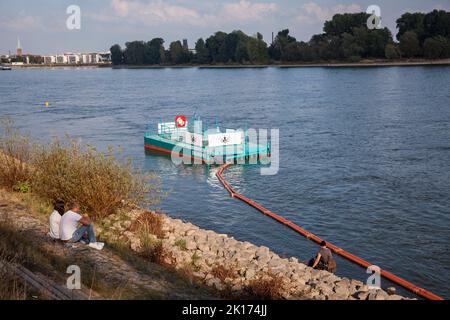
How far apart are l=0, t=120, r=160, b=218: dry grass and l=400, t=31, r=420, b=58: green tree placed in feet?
473

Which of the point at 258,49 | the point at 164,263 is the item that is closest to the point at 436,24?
the point at 258,49

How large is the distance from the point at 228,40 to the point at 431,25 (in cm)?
7720

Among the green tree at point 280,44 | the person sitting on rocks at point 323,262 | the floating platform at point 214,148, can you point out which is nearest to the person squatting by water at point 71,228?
the person sitting on rocks at point 323,262

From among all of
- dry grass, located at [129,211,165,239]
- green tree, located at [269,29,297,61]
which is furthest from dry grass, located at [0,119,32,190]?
green tree, located at [269,29,297,61]

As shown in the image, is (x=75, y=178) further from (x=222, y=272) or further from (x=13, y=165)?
(x=222, y=272)

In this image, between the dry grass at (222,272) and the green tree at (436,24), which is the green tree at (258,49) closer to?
the green tree at (436,24)

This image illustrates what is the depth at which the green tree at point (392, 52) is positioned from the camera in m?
149

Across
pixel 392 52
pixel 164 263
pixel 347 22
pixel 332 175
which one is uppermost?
pixel 347 22

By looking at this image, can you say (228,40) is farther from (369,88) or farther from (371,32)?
(369,88)

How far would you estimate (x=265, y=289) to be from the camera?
12523mm

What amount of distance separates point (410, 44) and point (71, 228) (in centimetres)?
14963

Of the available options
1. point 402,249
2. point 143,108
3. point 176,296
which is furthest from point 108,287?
point 143,108

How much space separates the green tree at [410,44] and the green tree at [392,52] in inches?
56.3
